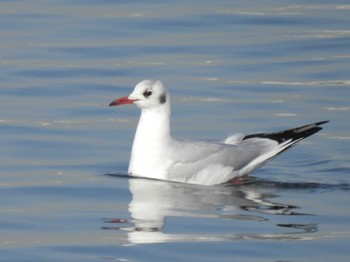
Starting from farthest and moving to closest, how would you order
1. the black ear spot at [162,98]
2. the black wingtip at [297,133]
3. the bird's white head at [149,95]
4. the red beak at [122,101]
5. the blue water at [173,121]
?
the black wingtip at [297,133], the black ear spot at [162,98], the bird's white head at [149,95], the red beak at [122,101], the blue water at [173,121]

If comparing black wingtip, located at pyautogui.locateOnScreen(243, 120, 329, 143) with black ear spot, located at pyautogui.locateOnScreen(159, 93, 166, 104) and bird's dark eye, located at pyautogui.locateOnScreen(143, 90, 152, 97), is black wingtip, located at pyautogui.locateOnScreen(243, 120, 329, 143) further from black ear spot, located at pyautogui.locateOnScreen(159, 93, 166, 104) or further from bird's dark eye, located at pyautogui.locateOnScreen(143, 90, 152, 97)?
bird's dark eye, located at pyautogui.locateOnScreen(143, 90, 152, 97)

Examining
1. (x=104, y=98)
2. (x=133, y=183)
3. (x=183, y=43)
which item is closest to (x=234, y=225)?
(x=133, y=183)

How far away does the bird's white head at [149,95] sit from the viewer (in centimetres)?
1411

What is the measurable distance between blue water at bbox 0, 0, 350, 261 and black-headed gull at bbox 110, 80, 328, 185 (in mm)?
150

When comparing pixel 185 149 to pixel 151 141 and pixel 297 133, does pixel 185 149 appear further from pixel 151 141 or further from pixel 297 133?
pixel 297 133

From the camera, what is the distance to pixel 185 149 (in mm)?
13977

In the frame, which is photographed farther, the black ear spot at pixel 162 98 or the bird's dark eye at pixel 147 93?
the black ear spot at pixel 162 98

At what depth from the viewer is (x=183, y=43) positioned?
67.8ft

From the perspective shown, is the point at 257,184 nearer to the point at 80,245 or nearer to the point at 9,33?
the point at 80,245

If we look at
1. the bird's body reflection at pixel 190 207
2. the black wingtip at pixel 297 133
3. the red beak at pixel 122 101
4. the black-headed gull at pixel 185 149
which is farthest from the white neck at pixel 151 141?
the black wingtip at pixel 297 133

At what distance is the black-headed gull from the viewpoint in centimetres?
1395

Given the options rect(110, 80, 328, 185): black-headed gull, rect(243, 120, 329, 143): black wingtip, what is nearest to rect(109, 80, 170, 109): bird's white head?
rect(110, 80, 328, 185): black-headed gull

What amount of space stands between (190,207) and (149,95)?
1818 mm

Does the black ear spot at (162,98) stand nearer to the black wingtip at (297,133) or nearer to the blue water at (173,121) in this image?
the blue water at (173,121)
